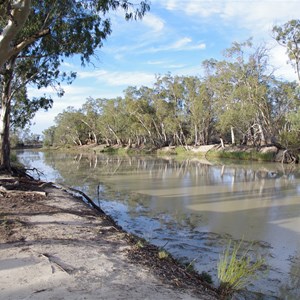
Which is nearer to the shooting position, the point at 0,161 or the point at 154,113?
the point at 0,161

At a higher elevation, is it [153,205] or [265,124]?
[265,124]

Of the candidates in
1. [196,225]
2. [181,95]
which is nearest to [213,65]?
[181,95]

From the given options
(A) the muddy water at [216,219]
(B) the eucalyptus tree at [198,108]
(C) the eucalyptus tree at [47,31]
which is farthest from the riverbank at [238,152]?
(C) the eucalyptus tree at [47,31]

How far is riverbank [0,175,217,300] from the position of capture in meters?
3.85

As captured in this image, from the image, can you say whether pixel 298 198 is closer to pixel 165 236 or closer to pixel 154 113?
pixel 165 236

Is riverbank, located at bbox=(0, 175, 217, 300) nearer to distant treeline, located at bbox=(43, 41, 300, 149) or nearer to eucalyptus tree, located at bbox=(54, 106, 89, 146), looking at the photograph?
distant treeline, located at bbox=(43, 41, 300, 149)

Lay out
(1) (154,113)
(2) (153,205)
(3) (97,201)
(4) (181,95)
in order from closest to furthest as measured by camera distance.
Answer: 1. (2) (153,205)
2. (3) (97,201)
3. (4) (181,95)
4. (1) (154,113)

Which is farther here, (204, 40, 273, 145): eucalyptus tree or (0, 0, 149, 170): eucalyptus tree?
(204, 40, 273, 145): eucalyptus tree

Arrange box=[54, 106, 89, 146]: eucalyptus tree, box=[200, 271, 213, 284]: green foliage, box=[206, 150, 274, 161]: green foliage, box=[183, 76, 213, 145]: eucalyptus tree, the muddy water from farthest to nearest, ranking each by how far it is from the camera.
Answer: box=[54, 106, 89, 146]: eucalyptus tree
box=[183, 76, 213, 145]: eucalyptus tree
box=[206, 150, 274, 161]: green foliage
the muddy water
box=[200, 271, 213, 284]: green foliage

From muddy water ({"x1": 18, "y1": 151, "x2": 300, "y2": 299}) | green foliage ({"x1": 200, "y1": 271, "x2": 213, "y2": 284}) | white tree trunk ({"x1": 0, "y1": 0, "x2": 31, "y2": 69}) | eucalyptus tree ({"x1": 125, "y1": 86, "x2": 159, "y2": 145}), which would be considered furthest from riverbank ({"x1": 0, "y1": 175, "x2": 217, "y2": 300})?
eucalyptus tree ({"x1": 125, "y1": 86, "x2": 159, "y2": 145})

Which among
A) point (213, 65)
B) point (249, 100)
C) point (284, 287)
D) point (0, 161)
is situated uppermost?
point (213, 65)

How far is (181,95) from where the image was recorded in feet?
160

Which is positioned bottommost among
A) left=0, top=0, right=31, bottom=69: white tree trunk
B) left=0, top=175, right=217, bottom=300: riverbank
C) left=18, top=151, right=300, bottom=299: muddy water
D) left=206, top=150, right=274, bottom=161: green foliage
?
left=18, top=151, right=300, bottom=299: muddy water

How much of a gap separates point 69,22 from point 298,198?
10490 mm
